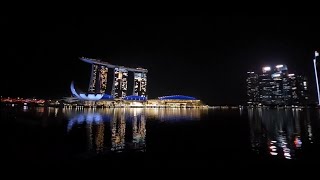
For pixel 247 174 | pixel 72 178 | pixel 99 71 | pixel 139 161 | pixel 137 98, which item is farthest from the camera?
pixel 137 98

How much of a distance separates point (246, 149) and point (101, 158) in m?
9.24

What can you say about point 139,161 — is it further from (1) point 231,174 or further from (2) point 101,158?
(1) point 231,174

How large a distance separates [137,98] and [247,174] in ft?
583

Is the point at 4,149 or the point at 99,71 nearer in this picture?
the point at 4,149

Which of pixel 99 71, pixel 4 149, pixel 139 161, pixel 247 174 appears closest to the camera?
pixel 247 174

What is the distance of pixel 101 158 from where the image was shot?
40.2 ft

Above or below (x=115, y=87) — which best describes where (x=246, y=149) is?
below

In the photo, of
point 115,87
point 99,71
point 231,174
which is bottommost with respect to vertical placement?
point 231,174

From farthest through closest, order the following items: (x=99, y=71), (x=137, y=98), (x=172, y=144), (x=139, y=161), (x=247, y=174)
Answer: (x=137, y=98) < (x=99, y=71) < (x=172, y=144) < (x=139, y=161) < (x=247, y=174)

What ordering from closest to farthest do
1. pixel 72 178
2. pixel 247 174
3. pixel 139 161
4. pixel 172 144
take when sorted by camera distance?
pixel 72 178 → pixel 247 174 → pixel 139 161 → pixel 172 144

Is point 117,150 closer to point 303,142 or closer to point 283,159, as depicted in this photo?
point 283,159

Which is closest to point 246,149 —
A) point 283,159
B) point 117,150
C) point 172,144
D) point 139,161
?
point 283,159

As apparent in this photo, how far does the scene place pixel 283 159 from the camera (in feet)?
40.4

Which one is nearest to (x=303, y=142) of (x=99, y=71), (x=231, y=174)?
(x=231, y=174)
